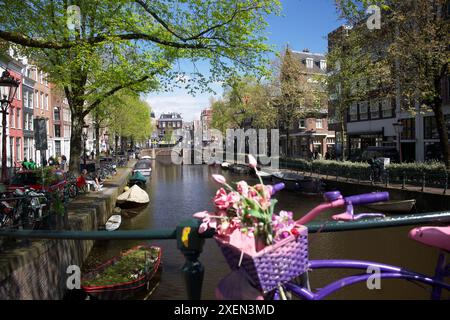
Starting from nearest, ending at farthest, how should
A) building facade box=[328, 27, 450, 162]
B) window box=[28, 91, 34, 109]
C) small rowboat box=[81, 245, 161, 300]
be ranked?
small rowboat box=[81, 245, 161, 300] → building facade box=[328, 27, 450, 162] → window box=[28, 91, 34, 109]

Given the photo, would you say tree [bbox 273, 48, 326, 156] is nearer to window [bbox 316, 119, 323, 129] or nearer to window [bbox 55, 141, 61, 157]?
window [bbox 316, 119, 323, 129]

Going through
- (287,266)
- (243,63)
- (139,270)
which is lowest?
(139,270)

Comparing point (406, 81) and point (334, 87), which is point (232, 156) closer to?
point (334, 87)

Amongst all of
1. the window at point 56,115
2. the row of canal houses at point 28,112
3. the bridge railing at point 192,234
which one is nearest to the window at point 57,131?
the row of canal houses at point 28,112

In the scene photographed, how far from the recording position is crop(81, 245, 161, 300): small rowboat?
895 cm

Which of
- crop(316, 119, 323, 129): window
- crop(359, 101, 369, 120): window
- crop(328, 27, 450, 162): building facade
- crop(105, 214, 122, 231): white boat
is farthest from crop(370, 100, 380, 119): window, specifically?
crop(105, 214, 122, 231): white boat

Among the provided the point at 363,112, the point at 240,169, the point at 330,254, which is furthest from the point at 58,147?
the point at 330,254

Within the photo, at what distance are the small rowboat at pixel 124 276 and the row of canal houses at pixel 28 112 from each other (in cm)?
2412

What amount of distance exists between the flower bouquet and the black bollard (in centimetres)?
10

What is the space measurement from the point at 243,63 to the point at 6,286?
10.1m

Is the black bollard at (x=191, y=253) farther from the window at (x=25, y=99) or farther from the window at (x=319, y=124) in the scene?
the window at (x=319, y=124)

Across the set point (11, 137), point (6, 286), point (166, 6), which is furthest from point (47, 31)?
point (11, 137)

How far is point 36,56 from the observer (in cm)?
1927

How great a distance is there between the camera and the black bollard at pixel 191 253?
206cm
